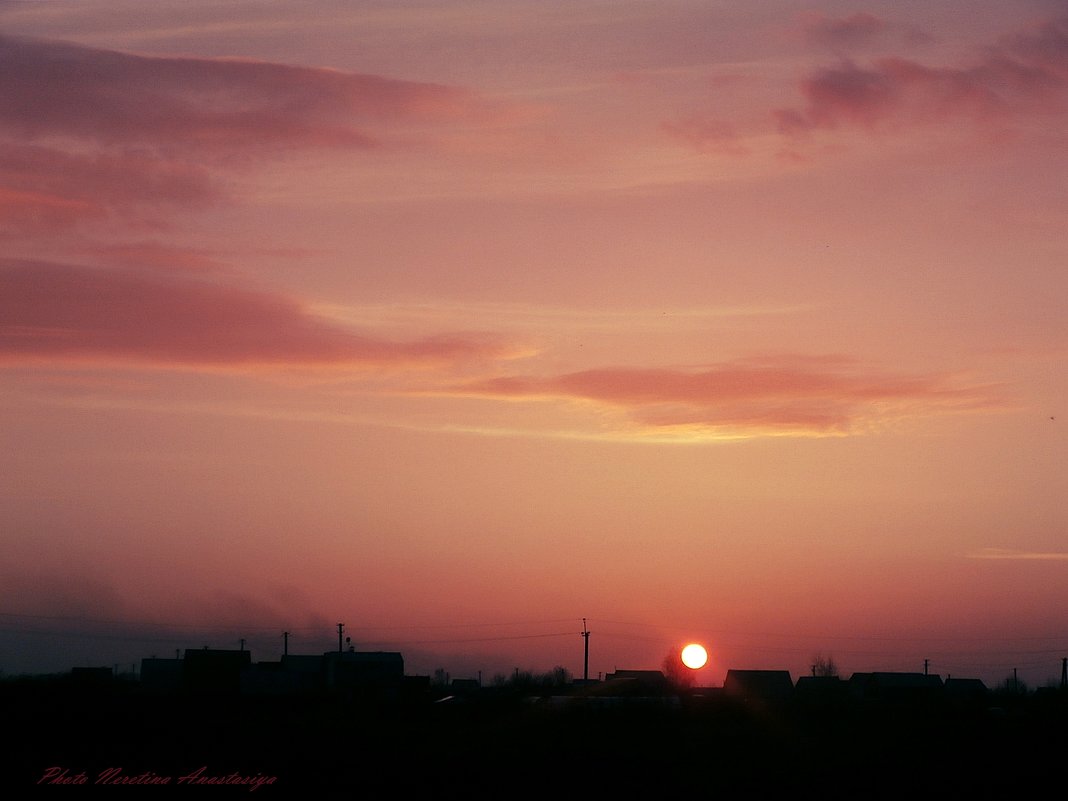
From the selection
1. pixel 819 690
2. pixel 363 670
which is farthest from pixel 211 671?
pixel 819 690

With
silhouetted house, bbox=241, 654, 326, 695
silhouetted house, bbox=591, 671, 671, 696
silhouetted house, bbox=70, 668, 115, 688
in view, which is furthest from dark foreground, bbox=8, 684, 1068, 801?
silhouetted house, bbox=241, 654, 326, 695

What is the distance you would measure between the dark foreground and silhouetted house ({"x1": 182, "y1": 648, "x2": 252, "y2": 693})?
1179 cm

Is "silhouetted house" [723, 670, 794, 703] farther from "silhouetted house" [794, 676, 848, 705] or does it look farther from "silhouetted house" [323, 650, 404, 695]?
"silhouetted house" [323, 650, 404, 695]

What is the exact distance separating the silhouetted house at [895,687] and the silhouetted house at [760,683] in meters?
5.40

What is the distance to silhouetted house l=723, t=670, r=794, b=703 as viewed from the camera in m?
102

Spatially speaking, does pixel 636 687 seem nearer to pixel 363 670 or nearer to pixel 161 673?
pixel 363 670

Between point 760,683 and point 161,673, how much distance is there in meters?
48.6

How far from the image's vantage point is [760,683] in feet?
347

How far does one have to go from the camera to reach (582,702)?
217 ft

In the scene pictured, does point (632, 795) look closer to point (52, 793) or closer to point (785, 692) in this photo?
point (52, 793)

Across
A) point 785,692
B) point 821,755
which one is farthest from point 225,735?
point 785,692

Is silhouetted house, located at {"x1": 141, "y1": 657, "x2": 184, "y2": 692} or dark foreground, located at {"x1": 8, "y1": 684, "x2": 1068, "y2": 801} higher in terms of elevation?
silhouetted house, located at {"x1": 141, "y1": 657, "x2": 184, "y2": 692}

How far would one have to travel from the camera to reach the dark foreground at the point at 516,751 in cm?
3912

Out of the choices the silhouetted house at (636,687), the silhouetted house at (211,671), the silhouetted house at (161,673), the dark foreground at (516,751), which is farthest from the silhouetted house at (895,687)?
the silhouetted house at (161,673)
